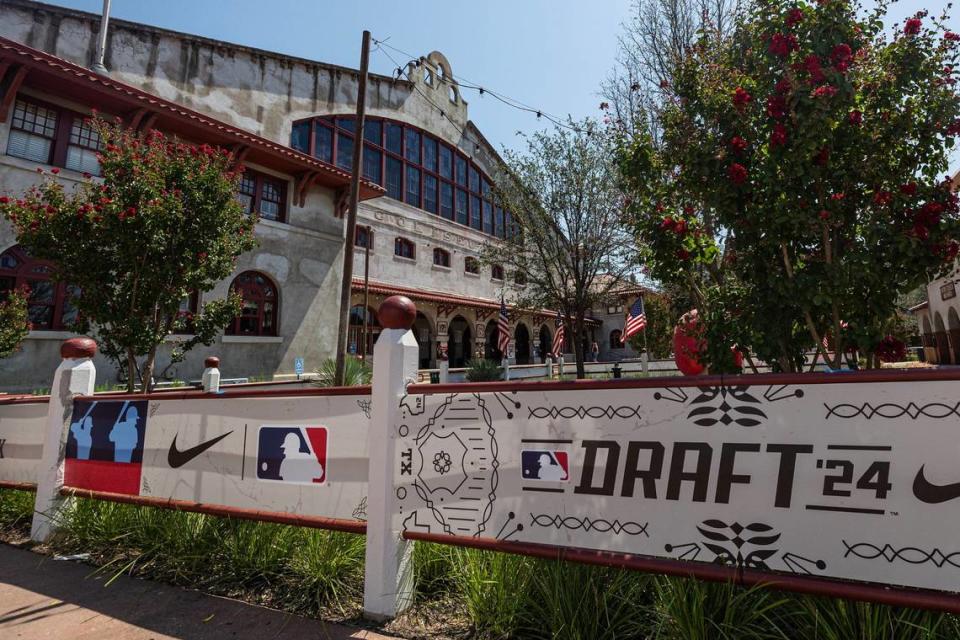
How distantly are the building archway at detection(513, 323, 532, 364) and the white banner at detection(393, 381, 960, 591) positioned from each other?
31774 mm

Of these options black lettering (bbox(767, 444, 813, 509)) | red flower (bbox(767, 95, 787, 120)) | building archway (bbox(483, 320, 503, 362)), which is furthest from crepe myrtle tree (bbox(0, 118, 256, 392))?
building archway (bbox(483, 320, 503, 362))

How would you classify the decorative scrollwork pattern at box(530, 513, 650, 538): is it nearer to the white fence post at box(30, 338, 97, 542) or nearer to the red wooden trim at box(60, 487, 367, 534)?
the red wooden trim at box(60, 487, 367, 534)

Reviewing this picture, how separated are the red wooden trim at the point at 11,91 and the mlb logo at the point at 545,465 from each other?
577 inches

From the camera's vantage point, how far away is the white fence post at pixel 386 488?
8.96ft

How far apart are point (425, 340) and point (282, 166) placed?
549 inches

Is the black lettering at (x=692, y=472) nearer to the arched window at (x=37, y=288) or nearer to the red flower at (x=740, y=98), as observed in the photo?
the red flower at (x=740, y=98)

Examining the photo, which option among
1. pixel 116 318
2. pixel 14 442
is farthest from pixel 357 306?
pixel 14 442

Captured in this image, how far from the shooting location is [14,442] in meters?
4.73

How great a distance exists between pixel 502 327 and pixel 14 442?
15.9 metres

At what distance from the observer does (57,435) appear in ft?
13.9

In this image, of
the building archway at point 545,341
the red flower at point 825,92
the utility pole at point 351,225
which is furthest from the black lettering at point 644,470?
the building archway at point 545,341

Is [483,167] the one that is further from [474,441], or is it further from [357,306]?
[474,441]

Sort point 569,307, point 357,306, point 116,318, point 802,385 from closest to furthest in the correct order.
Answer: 1. point 802,385
2. point 116,318
3. point 569,307
4. point 357,306

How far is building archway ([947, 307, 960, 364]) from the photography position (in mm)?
16891
